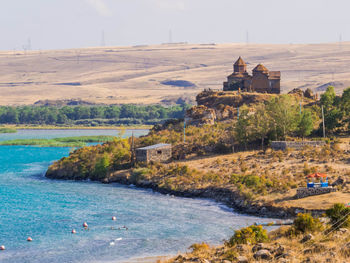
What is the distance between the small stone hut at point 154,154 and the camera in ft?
222

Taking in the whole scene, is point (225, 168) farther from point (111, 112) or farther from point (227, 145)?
point (111, 112)

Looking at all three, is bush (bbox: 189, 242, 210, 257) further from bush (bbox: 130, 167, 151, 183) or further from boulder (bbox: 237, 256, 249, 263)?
bush (bbox: 130, 167, 151, 183)

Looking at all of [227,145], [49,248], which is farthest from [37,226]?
[227,145]

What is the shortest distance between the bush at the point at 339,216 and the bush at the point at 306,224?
872 mm

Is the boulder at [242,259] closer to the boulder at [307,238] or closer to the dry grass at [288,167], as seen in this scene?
the boulder at [307,238]

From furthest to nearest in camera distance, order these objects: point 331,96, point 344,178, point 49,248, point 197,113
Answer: point 197,113
point 331,96
point 344,178
point 49,248

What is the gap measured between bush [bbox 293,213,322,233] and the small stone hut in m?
33.7

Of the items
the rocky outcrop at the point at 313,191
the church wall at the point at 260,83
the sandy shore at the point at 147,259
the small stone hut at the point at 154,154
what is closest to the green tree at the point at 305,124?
the small stone hut at the point at 154,154

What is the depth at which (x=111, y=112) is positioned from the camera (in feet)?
611

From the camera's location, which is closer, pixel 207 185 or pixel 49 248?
pixel 49 248

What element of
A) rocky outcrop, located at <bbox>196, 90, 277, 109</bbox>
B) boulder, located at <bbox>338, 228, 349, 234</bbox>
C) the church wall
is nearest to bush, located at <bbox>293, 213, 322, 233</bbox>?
boulder, located at <bbox>338, 228, 349, 234</bbox>

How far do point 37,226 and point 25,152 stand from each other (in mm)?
56158

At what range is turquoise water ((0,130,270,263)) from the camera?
3906 centimetres

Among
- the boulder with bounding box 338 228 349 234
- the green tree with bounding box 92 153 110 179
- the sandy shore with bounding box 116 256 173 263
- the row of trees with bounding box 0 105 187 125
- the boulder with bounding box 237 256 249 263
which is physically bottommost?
the row of trees with bounding box 0 105 187 125
